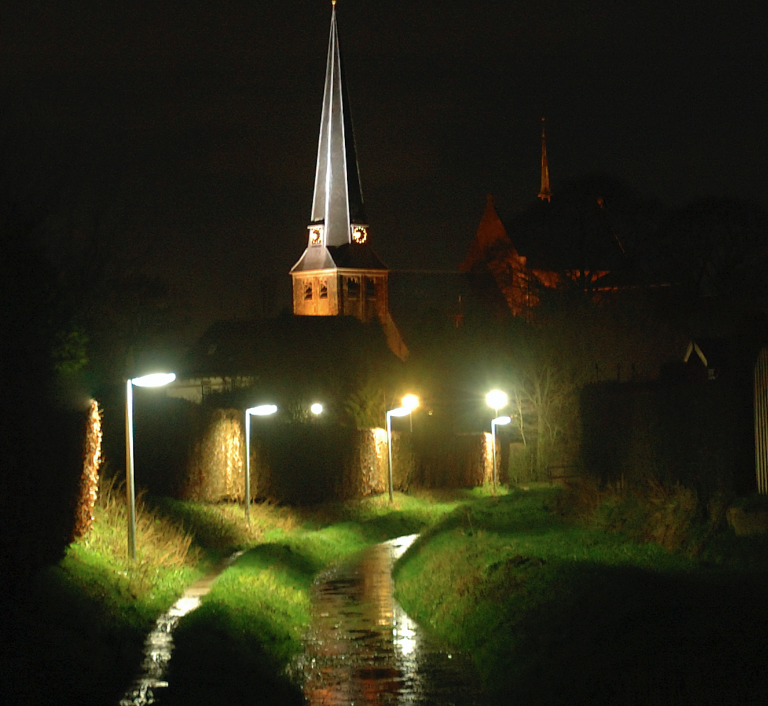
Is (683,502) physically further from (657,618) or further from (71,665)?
(71,665)

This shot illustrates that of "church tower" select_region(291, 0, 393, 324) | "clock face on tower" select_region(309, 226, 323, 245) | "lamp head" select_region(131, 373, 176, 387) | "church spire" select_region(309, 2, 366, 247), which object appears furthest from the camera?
"clock face on tower" select_region(309, 226, 323, 245)

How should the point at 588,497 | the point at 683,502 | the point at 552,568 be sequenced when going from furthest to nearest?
the point at 588,497
the point at 683,502
the point at 552,568

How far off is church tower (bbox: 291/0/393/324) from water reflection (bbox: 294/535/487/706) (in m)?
90.4

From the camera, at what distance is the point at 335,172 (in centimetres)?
11062

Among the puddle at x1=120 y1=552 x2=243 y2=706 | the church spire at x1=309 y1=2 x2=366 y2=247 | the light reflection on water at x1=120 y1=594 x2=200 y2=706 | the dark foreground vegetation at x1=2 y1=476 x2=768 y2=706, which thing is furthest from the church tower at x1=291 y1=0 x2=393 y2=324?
the light reflection on water at x1=120 y1=594 x2=200 y2=706

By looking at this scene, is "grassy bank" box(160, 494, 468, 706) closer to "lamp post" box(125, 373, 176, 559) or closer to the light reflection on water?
the light reflection on water

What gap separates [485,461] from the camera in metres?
55.5

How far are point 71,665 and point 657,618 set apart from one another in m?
6.00

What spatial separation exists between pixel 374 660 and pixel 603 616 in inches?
129

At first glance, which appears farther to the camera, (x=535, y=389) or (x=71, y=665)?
(x=535, y=389)

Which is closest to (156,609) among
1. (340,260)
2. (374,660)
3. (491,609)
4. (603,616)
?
(374,660)

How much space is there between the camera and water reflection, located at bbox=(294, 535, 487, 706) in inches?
498

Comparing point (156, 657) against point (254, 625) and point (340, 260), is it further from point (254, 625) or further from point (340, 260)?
point (340, 260)

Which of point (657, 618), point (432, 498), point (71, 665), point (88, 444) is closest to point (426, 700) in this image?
point (657, 618)
